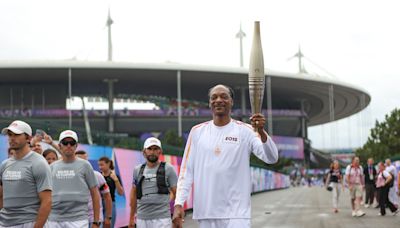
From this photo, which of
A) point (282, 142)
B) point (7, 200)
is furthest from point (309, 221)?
point (282, 142)

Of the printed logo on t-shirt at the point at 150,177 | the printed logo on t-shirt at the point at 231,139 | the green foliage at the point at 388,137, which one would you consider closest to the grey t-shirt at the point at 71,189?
the printed logo on t-shirt at the point at 150,177

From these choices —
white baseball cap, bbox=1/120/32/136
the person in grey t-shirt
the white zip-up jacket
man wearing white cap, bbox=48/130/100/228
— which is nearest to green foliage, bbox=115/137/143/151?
the person in grey t-shirt

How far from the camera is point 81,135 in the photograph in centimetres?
1295

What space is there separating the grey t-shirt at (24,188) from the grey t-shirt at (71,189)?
1.12m

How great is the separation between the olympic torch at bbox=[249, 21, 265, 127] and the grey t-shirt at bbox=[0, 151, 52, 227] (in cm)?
207

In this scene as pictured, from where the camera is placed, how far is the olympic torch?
4.46 meters

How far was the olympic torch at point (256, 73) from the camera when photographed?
14.6 feet

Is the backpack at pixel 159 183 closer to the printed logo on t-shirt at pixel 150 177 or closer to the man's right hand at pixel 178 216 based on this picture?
the printed logo on t-shirt at pixel 150 177

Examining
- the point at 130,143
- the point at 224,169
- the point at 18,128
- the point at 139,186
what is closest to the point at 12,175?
the point at 18,128

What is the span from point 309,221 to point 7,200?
12152mm

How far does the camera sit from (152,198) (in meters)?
7.85

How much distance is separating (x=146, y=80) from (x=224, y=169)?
68.3 meters

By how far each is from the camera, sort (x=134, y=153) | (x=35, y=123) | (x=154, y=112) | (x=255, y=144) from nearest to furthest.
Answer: (x=255, y=144) < (x=35, y=123) < (x=134, y=153) < (x=154, y=112)

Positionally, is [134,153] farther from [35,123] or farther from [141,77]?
[141,77]
